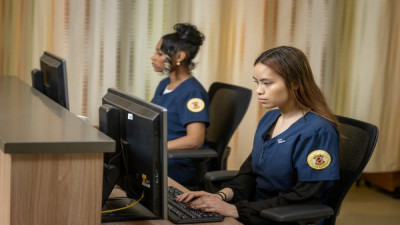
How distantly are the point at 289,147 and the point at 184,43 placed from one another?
1131mm

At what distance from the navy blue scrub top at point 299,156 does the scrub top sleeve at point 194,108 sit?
0.69 meters

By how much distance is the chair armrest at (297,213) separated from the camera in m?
2.03

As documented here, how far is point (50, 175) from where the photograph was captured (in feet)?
5.18

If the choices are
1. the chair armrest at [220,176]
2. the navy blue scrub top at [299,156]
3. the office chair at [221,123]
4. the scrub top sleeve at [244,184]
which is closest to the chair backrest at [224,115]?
the office chair at [221,123]

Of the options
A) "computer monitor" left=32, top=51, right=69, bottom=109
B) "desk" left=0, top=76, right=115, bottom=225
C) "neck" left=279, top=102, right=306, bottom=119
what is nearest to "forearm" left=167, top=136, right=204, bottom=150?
"computer monitor" left=32, top=51, right=69, bottom=109

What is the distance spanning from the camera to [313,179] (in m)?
2.16

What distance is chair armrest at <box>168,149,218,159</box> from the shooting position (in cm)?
292

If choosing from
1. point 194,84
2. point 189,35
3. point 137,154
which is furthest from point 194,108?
point 137,154

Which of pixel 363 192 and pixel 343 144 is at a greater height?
pixel 343 144

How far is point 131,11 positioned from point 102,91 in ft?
1.59

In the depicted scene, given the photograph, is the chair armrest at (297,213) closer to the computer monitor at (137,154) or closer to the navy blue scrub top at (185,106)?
the computer monitor at (137,154)

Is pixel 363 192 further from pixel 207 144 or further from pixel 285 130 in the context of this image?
pixel 285 130

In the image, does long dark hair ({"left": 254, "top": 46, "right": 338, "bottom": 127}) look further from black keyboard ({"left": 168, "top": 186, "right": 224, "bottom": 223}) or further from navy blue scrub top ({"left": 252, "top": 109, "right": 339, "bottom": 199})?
black keyboard ({"left": 168, "top": 186, "right": 224, "bottom": 223})

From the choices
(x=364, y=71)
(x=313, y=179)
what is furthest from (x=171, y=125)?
(x=364, y=71)
